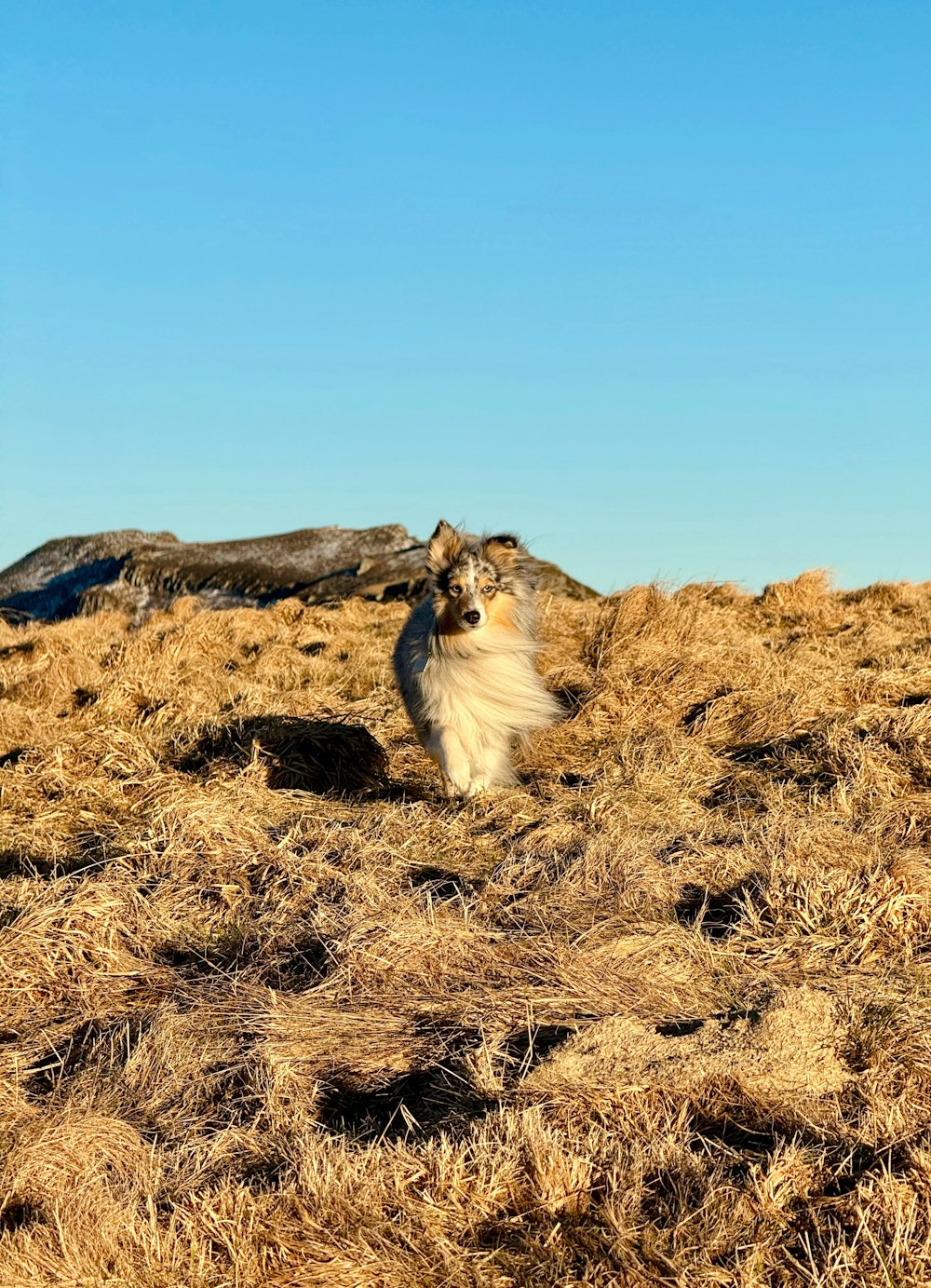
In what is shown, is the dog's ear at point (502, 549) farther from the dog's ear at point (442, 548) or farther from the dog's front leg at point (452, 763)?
→ the dog's front leg at point (452, 763)

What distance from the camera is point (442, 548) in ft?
23.1

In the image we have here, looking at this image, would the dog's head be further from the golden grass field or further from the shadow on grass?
the shadow on grass

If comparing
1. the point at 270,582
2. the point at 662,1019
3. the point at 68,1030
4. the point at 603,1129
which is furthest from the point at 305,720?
the point at 270,582

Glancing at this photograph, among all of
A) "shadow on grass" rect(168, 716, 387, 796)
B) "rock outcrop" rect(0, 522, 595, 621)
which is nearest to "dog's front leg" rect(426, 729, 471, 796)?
"shadow on grass" rect(168, 716, 387, 796)

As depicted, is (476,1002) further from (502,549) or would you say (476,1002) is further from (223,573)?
(223,573)

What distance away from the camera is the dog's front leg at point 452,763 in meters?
6.77

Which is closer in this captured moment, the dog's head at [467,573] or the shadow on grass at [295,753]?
the dog's head at [467,573]

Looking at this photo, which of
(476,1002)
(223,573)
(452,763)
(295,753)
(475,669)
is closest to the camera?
(476,1002)

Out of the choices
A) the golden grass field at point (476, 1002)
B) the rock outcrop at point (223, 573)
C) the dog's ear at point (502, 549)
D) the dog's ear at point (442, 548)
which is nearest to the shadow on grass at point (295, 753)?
the golden grass field at point (476, 1002)

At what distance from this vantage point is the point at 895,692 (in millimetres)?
7980

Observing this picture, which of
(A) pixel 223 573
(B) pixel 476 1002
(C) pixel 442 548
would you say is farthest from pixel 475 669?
(A) pixel 223 573

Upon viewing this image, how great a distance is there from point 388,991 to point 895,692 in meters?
5.05

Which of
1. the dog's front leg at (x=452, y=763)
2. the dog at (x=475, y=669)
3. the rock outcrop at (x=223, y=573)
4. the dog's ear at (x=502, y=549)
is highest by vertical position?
the rock outcrop at (x=223, y=573)

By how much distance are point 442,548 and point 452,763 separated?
1263 millimetres
